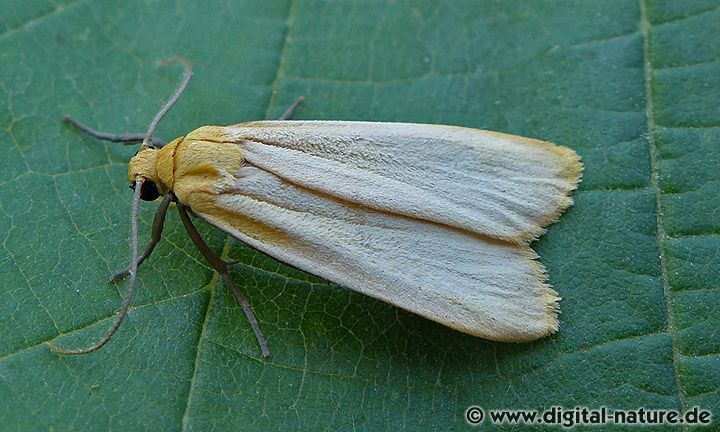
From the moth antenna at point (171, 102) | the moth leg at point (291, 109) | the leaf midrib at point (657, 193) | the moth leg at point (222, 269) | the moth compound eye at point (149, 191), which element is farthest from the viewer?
the moth leg at point (291, 109)

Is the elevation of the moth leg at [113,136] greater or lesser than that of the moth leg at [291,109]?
lesser

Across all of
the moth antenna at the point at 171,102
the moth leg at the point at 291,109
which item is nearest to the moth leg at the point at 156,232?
the moth antenna at the point at 171,102

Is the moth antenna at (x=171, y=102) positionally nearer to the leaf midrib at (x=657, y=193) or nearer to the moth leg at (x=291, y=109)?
the moth leg at (x=291, y=109)

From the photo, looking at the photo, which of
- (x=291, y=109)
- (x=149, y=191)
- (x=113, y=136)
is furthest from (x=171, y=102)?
(x=291, y=109)

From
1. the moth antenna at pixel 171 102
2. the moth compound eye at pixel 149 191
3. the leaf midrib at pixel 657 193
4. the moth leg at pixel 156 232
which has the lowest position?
the moth leg at pixel 156 232

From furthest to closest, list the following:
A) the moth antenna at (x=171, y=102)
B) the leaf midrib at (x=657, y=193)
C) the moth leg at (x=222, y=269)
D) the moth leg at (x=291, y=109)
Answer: the moth leg at (x=291, y=109), the moth antenna at (x=171, y=102), the moth leg at (x=222, y=269), the leaf midrib at (x=657, y=193)

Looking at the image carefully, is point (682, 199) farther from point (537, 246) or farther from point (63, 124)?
point (63, 124)

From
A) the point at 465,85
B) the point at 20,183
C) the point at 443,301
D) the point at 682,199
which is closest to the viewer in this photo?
the point at 443,301

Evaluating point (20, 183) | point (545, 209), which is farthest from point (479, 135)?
point (20, 183)
